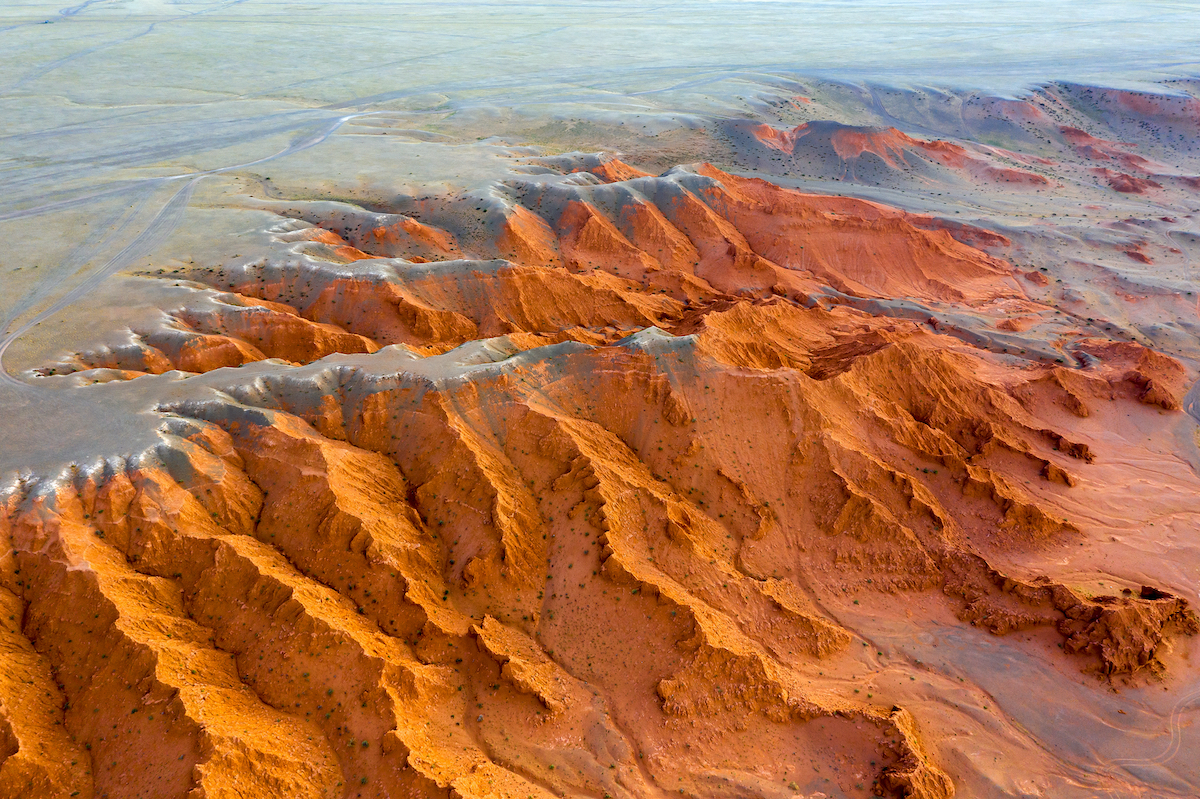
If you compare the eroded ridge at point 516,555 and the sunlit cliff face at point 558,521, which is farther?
the sunlit cliff face at point 558,521

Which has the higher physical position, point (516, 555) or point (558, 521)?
point (558, 521)

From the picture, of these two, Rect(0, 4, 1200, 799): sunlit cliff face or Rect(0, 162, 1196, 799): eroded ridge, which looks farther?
Rect(0, 4, 1200, 799): sunlit cliff face

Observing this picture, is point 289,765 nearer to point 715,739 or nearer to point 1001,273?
point 715,739

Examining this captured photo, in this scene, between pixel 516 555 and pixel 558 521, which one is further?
pixel 558 521

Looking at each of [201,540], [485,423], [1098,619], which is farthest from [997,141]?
[201,540]
